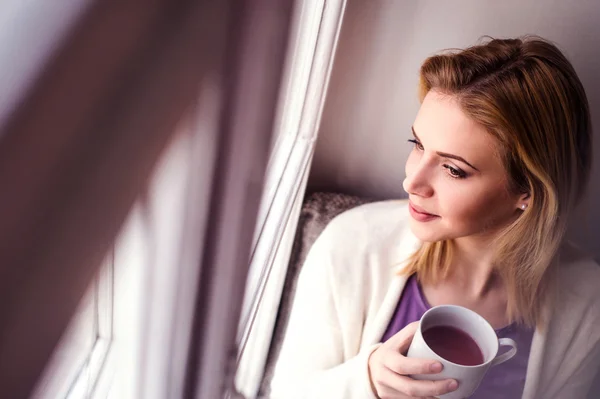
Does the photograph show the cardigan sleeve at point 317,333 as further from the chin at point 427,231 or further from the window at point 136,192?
the window at point 136,192

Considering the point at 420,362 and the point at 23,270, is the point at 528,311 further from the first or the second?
the point at 23,270

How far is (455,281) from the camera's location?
2.17ft

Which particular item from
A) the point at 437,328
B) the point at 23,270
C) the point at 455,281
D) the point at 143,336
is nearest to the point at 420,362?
the point at 437,328

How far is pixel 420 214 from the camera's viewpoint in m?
0.59

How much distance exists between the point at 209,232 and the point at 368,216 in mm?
406

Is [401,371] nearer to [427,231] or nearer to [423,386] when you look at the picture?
[423,386]

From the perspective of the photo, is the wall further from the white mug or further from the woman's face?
the white mug

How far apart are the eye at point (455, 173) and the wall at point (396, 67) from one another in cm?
10

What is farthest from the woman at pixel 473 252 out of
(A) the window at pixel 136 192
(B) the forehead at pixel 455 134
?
(A) the window at pixel 136 192

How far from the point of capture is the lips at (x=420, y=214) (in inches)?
23.0

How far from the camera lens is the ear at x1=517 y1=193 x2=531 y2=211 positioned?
561mm

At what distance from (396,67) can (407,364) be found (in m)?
0.31

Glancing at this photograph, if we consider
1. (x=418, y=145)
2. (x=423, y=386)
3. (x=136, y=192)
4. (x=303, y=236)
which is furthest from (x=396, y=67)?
(x=136, y=192)

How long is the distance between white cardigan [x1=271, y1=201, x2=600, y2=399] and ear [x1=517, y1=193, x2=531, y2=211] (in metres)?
0.12
